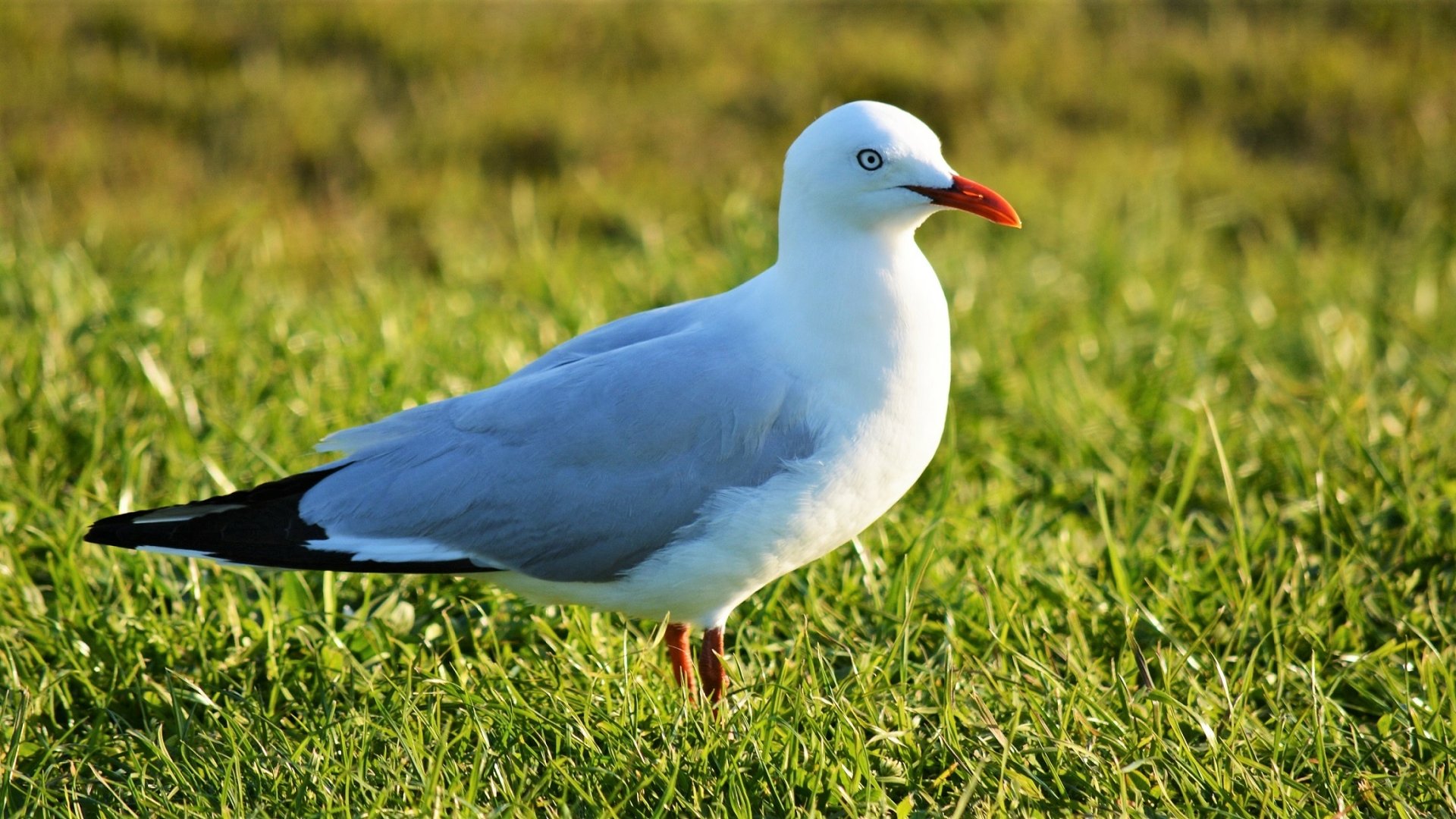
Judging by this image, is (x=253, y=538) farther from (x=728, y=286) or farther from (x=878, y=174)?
(x=728, y=286)

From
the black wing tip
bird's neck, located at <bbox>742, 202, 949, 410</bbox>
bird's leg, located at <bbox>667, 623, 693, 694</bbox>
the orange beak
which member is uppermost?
the orange beak

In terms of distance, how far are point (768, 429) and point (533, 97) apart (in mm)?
5128

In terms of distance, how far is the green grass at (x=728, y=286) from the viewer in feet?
9.34

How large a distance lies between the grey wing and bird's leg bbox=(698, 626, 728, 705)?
0.27 meters

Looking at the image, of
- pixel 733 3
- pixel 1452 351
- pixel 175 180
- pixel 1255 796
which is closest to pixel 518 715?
pixel 1255 796

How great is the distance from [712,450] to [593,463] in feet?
0.84

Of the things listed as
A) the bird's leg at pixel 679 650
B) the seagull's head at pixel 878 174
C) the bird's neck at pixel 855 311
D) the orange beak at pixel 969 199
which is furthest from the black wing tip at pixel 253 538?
the orange beak at pixel 969 199

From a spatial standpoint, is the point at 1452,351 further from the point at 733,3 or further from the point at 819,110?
the point at 733,3

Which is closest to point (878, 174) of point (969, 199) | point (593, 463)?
point (969, 199)

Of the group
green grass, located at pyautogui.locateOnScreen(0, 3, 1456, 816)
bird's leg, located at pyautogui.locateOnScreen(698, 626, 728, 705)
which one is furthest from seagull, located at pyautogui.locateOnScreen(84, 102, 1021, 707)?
green grass, located at pyautogui.locateOnScreen(0, 3, 1456, 816)

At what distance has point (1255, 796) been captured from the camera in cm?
271

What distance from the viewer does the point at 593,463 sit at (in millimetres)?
2992

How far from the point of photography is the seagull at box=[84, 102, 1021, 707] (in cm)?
293

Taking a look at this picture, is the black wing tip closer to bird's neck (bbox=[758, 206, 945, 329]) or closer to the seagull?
the seagull
